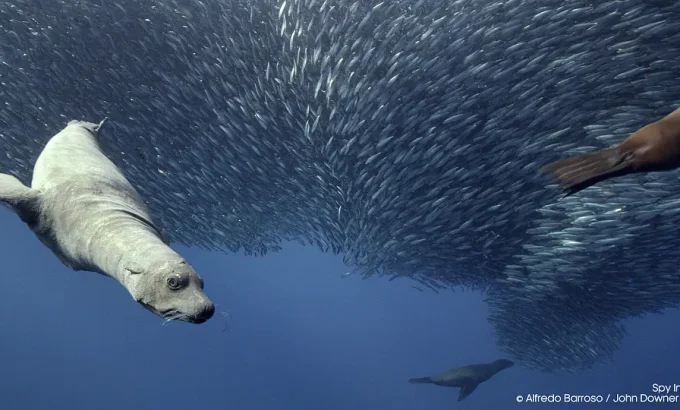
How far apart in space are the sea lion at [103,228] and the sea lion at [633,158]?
4.83ft

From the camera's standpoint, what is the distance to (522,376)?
48094 millimetres

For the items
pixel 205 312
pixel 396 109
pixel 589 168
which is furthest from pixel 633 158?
pixel 396 109

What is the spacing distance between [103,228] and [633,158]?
207cm

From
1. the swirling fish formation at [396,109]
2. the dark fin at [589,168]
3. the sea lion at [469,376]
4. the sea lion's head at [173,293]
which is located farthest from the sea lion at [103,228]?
the sea lion at [469,376]

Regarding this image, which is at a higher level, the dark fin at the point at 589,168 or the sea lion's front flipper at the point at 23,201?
the dark fin at the point at 589,168

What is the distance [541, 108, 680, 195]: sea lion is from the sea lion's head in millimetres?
1472

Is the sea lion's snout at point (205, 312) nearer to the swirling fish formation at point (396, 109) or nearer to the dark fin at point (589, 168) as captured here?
the dark fin at point (589, 168)

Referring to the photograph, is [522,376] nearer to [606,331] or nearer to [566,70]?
[606,331]

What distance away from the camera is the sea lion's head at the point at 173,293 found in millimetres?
1475

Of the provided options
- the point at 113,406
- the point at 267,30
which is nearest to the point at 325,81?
the point at 267,30

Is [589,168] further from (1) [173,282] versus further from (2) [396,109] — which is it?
(2) [396,109]

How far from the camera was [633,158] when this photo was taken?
134 centimetres

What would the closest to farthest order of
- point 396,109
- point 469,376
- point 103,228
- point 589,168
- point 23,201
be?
point 589,168, point 103,228, point 23,201, point 396,109, point 469,376

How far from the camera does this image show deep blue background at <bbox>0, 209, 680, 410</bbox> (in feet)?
158
